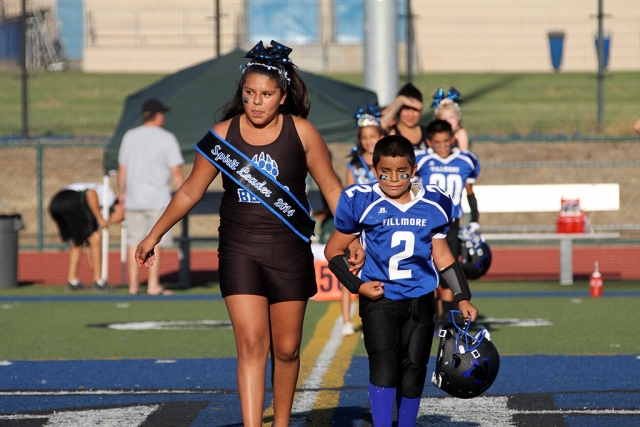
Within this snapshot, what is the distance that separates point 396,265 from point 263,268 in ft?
2.19

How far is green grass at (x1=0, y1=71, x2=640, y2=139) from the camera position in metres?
23.4

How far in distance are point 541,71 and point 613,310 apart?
66.5ft

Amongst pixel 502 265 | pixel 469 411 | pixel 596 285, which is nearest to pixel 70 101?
pixel 502 265

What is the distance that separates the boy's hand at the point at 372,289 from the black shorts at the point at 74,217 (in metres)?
8.19

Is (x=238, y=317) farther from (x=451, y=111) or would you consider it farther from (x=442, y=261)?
(x=451, y=111)

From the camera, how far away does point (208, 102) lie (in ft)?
48.2

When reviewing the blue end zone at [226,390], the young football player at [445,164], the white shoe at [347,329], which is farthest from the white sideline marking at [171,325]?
the young football player at [445,164]

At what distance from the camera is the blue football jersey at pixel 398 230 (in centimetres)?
559

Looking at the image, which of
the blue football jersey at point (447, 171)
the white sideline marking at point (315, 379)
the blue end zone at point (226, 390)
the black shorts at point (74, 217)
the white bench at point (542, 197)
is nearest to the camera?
the blue end zone at point (226, 390)

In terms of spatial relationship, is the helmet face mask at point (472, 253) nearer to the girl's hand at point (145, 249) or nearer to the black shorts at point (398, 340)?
the black shorts at point (398, 340)

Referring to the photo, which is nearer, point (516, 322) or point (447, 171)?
point (447, 171)

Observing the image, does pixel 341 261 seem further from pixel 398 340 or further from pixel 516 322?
pixel 516 322

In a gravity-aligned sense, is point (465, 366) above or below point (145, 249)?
below

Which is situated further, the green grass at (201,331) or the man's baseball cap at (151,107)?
the man's baseball cap at (151,107)
